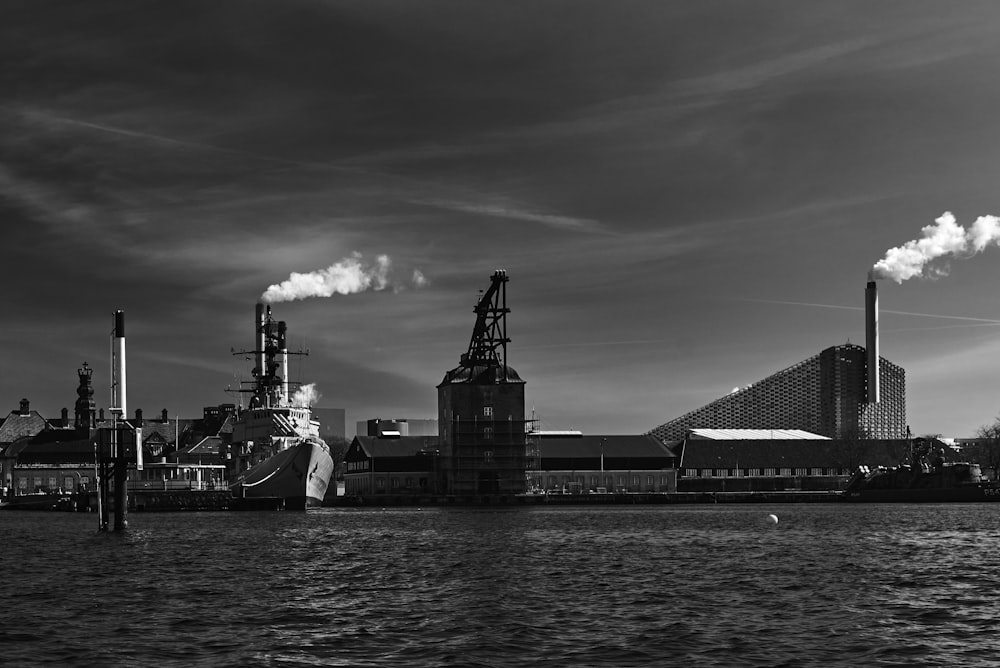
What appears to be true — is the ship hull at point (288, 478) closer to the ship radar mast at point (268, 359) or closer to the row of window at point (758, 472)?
the ship radar mast at point (268, 359)

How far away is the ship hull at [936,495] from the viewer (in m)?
151

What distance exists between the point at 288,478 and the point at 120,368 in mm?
32555

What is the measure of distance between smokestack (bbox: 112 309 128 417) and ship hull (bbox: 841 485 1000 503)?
288 ft

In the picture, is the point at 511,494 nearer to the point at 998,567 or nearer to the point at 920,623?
the point at 998,567

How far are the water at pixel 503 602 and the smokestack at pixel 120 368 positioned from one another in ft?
269

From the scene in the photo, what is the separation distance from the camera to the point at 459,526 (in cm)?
8838

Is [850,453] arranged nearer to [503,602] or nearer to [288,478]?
[288,478]

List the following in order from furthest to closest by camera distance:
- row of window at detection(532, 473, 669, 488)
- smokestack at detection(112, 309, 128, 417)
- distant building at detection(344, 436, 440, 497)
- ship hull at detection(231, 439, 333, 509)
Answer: row of window at detection(532, 473, 669, 488) → distant building at detection(344, 436, 440, 497) → smokestack at detection(112, 309, 128, 417) → ship hull at detection(231, 439, 333, 509)

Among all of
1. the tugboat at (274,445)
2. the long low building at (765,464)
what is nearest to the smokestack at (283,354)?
the tugboat at (274,445)

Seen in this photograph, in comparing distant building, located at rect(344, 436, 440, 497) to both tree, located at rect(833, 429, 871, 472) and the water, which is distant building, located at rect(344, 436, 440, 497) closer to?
tree, located at rect(833, 429, 871, 472)

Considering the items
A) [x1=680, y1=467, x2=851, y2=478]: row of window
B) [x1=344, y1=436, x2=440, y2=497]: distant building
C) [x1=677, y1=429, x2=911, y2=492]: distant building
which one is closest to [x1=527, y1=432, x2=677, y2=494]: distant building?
[x1=680, y1=467, x2=851, y2=478]: row of window

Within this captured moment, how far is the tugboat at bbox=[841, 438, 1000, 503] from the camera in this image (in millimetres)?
151500

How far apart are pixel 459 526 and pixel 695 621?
56704 mm

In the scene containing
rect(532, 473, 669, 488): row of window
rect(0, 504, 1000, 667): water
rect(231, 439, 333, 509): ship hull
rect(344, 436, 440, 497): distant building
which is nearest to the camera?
rect(0, 504, 1000, 667): water
